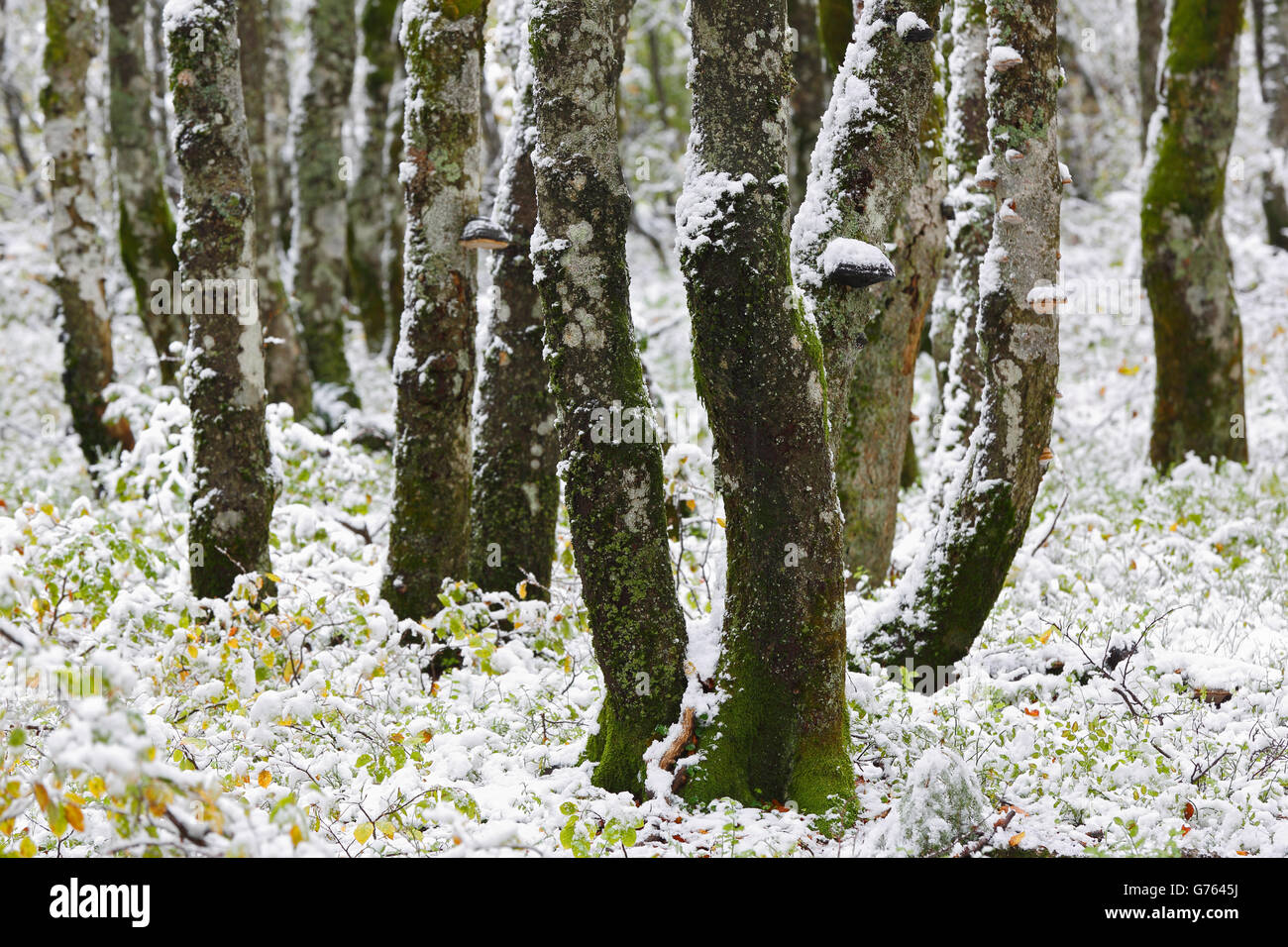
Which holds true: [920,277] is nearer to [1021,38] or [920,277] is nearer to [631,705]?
[1021,38]

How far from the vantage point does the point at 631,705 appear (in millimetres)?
4168

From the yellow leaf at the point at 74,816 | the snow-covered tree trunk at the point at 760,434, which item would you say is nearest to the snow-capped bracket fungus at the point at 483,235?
the snow-covered tree trunk at the point at 760,434

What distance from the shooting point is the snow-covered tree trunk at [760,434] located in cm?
374

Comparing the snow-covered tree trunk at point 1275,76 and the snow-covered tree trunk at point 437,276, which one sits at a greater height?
the snow-covered tree trunk at point 1275,76

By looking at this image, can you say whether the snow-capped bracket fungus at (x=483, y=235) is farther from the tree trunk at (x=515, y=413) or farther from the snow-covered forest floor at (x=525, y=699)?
the snow-covered forest floor at (x=525, y=699)

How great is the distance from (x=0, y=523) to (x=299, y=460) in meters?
2.59

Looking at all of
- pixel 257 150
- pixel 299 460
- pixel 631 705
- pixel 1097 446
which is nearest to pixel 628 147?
pixel 257 150

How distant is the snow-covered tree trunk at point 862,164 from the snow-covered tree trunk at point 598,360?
95 centimetres

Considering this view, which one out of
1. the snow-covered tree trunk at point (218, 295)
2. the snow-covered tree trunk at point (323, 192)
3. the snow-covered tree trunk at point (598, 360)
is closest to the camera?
the snow-covered tree trunk at point (598, 360)

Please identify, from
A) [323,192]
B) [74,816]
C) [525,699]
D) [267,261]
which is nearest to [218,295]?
[525,699]

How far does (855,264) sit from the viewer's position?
4.22m

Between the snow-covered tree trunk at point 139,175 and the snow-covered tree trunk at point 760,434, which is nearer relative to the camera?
the snow-covered tree trunk at point 760,434

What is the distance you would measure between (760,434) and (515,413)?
270 centimetres

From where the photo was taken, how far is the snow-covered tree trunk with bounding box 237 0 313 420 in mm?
10516
